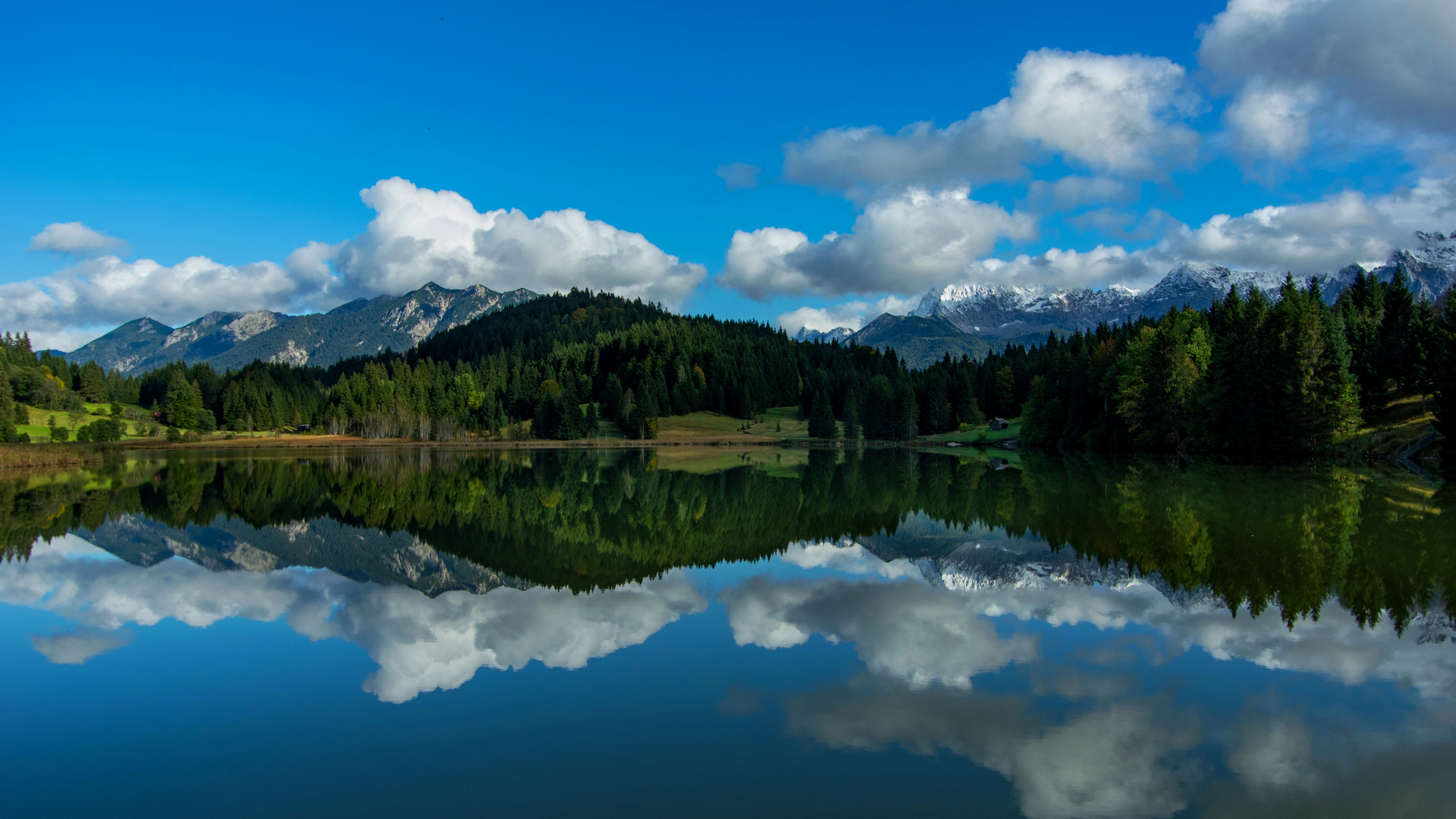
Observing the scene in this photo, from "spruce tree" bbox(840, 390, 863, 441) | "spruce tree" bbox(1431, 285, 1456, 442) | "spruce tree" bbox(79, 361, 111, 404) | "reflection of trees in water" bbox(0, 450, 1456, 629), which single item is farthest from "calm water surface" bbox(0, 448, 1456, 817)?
"spruce tree" bbox(79, 361, 111, 404)

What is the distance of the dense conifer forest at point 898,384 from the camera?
52.4 m

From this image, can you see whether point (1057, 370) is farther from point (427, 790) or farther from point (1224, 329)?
point (427, 790)

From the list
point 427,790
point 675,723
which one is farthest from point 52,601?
point 675,723

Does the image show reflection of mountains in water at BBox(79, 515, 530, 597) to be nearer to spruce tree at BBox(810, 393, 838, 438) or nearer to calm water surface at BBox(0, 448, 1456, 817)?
calm water surface at BBox(0, 448, 1456, 817)

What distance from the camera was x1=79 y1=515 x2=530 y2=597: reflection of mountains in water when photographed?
1769 centimetres

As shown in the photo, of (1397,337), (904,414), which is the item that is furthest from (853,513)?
(904,414)

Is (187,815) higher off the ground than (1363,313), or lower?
lower

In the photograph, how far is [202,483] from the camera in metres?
45.9

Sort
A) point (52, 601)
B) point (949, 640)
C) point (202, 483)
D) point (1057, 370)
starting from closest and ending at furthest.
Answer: point (949, 640) < point (52, 601) < point (202, 483) < point (1057, 370)

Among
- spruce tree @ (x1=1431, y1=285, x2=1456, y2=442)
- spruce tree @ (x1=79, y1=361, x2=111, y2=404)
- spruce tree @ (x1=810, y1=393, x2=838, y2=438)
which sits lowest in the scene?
spruce tree @ (x1=810, y1=393, x2=838, y2=438)

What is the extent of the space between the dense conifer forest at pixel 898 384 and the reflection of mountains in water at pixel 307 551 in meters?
53.3

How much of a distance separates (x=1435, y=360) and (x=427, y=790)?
210 ft

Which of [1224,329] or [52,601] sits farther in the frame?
[1224,329]

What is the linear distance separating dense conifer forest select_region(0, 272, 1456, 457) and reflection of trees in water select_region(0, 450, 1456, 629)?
10572 mm
